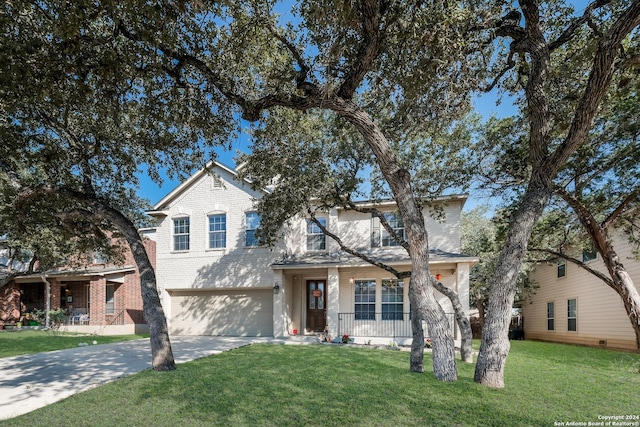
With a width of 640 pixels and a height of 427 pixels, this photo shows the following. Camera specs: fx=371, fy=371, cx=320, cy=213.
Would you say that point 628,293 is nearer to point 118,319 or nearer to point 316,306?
point 316,306

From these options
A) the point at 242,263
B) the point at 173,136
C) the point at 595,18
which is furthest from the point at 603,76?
the point at 242,263

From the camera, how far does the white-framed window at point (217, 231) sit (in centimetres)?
1597

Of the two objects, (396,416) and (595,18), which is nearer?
(396,416)

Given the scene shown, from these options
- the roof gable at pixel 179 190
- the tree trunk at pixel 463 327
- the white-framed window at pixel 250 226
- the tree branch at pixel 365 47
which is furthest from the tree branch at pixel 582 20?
the roof gable at pixel 179 190

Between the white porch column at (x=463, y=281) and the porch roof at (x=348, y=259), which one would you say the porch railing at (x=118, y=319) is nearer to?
the porch roof at (x=348, y=259)

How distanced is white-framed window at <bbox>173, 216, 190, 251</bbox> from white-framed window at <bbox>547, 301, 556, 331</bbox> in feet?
59.3

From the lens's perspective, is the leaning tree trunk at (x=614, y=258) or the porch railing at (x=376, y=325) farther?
the porch railing at (x=376, y=325)

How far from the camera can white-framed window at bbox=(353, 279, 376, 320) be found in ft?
47.5

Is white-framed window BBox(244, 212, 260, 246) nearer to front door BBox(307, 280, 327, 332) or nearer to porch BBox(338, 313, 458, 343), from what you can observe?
front door BBox(307, 280, 327, 332)

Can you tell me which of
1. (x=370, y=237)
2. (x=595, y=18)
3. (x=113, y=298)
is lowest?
(x=113, y=298)

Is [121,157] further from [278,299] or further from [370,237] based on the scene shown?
[370,237]

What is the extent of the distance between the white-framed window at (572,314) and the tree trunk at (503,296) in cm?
1405

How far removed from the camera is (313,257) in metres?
14.8

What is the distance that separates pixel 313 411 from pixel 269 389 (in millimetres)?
1345
